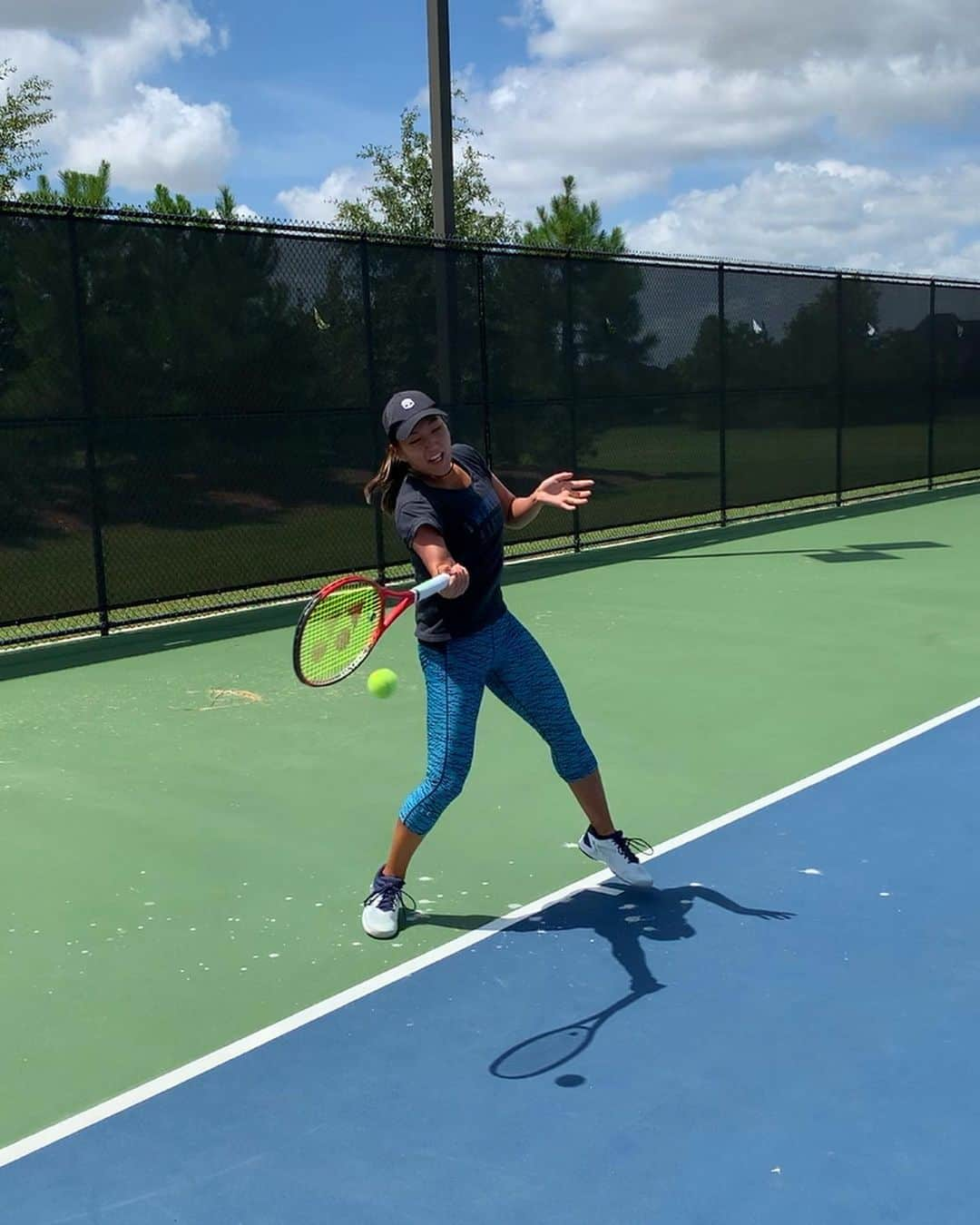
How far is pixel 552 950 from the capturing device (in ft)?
13.6

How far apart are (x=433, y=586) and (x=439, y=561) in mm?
174

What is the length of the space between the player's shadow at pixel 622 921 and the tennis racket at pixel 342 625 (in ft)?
3.30

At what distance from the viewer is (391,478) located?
4.20 meters

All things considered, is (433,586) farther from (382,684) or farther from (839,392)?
(839,392)

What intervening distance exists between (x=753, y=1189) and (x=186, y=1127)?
135 cm

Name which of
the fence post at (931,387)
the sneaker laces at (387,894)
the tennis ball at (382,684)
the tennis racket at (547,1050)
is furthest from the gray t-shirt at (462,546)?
the fence post at (931,387)

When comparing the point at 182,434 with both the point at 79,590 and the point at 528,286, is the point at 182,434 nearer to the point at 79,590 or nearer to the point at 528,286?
the point at 79,590

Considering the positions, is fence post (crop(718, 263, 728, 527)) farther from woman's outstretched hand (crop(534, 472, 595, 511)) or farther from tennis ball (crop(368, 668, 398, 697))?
tennis ball (crop(368, 668, 398, 697))

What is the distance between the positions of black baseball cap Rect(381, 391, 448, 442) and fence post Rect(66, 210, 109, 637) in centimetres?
556

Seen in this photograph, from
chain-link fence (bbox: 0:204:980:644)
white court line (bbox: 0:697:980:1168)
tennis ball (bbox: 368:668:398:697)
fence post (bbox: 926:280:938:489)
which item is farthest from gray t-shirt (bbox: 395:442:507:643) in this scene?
fence post (bbox: 926:280:938:489)

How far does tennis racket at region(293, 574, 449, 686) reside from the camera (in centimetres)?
384

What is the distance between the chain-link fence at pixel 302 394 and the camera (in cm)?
928

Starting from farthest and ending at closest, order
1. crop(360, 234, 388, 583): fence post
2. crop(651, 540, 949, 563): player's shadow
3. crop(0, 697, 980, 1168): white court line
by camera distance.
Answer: crop(651, 540, 949, 563): player's shadow
crop(360, 234, 388, 583): fence post
crop(0, 697, 980, 1168): white court line

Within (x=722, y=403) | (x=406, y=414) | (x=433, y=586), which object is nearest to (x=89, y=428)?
(x=406, y=414)
